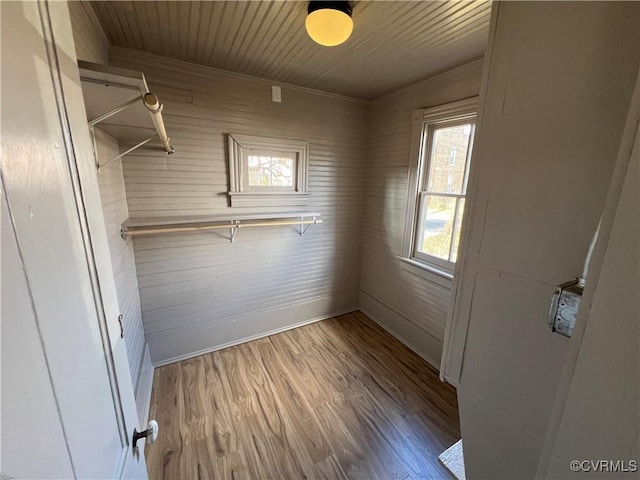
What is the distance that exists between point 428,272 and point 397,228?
0.57 meters

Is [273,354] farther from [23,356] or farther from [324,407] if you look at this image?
[23,356]

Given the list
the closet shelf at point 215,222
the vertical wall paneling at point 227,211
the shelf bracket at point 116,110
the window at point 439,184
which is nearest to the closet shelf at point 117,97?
the shelf bracket at point 116,110

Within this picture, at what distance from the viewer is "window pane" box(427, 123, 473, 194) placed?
2.18 metres

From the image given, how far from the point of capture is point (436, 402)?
2045 mm

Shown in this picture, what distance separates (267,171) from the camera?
2.52m

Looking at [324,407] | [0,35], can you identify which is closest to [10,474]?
[0,35]

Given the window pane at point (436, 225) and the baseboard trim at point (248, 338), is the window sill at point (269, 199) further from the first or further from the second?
the baseboard trim at point (248, 338)

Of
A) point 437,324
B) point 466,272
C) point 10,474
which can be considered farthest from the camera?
point 437,324

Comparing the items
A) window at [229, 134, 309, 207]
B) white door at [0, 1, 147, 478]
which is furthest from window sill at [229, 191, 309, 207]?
white door at [0, 1, 147, 478]

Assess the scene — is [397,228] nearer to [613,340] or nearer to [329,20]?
[329,20]

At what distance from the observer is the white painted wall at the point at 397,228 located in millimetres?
2322

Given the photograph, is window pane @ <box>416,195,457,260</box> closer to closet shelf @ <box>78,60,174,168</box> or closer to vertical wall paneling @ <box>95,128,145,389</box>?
closet shelf @ <box>78,60,174,168</box>

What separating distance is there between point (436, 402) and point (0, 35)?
Answer: 2.69 meters

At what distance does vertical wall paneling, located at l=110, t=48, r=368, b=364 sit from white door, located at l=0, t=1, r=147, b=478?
1570 mm
